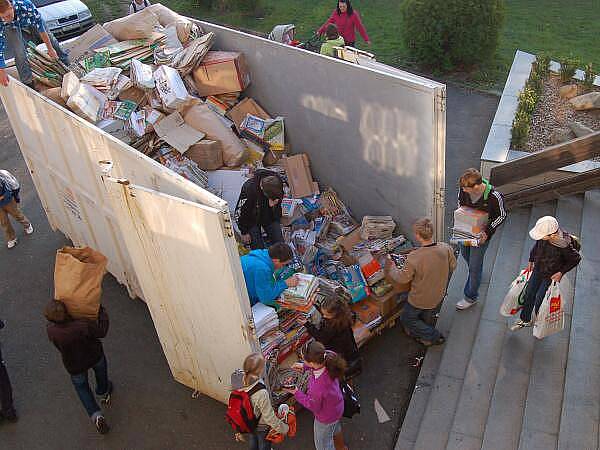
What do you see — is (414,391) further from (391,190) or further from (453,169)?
(453,169)

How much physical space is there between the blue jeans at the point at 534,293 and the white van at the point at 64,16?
12223 millimetres

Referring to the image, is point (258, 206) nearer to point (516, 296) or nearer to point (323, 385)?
point (323, 385)

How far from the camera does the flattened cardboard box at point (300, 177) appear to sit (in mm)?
7129

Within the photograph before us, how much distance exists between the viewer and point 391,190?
626cm

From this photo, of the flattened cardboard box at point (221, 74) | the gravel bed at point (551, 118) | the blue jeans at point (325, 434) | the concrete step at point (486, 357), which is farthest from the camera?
the gravel bed at point (551, 118)

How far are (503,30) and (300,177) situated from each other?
8.42 meters

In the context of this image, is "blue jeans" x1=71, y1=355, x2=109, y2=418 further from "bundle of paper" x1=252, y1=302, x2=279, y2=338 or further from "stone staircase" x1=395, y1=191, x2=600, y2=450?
"stone staircase" x1=395, y1=191, x2=600, y2=450

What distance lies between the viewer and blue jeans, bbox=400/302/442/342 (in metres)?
5.58

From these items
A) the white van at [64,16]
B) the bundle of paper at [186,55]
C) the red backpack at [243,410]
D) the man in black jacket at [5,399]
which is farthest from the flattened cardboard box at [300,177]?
the white van at [64,16]

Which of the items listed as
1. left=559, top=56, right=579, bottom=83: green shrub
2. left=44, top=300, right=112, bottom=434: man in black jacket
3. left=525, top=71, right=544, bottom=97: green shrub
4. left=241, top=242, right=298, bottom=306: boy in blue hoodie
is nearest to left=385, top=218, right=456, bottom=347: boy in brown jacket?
left=241, top=242, right=298, bottom=306: boy in blue hoodie

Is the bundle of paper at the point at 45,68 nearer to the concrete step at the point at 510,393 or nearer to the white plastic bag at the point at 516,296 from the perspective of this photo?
the white plastic bag at the point at 516,296

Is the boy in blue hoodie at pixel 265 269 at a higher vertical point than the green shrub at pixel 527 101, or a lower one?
higher

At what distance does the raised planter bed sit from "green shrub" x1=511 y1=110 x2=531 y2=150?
0.08m

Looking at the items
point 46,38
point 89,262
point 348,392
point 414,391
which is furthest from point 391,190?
point 46,38
